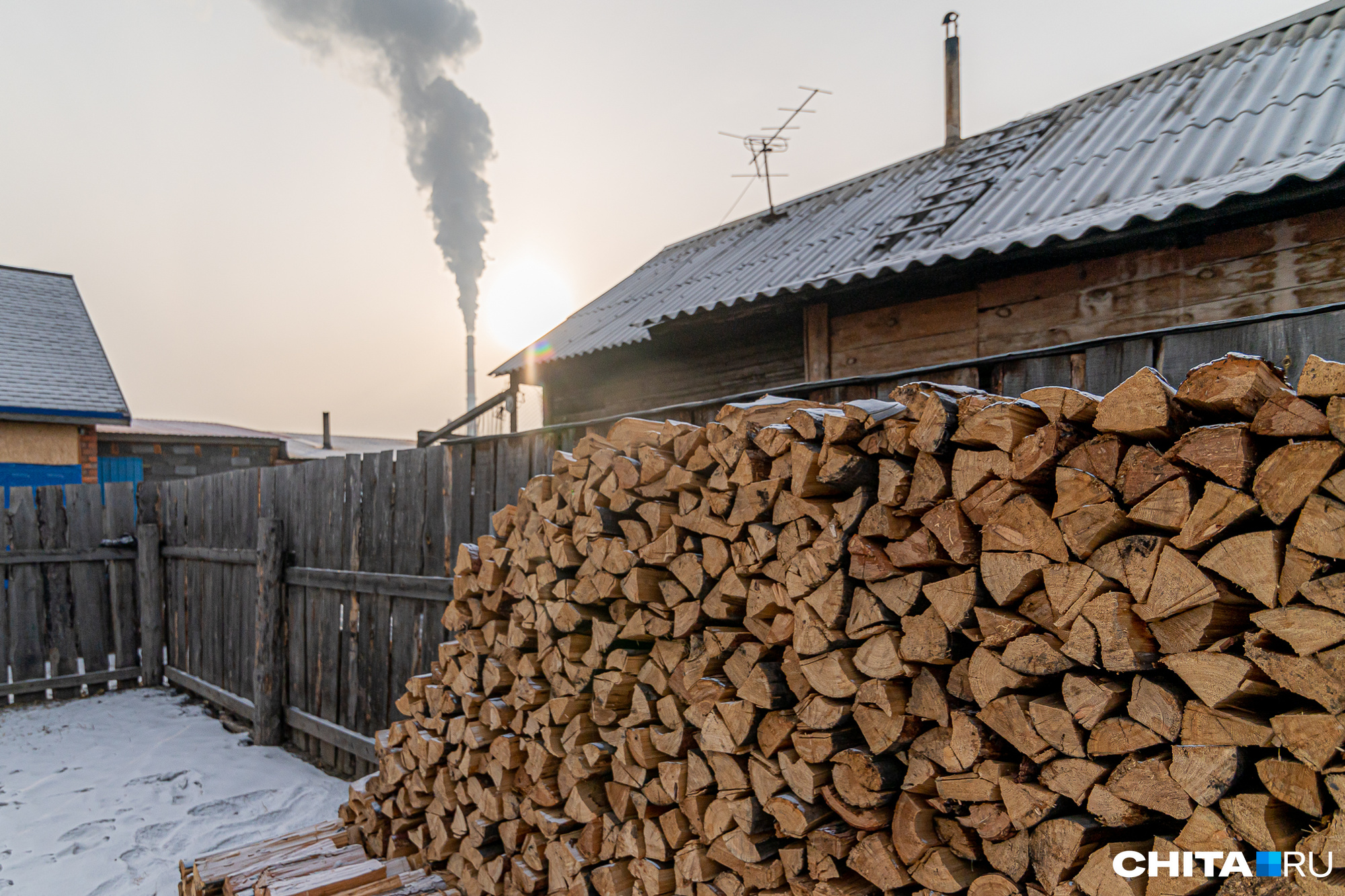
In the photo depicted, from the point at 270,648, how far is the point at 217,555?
160 centimetres

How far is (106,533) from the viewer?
7625 millimetres

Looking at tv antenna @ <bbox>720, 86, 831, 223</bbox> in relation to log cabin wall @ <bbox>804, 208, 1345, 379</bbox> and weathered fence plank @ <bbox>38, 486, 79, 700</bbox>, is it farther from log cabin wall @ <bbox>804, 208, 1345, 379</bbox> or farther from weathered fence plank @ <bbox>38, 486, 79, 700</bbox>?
weathered fence plank @ <bbox>38, 486, 79, 700</bbox>

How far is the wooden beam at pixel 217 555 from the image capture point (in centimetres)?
616

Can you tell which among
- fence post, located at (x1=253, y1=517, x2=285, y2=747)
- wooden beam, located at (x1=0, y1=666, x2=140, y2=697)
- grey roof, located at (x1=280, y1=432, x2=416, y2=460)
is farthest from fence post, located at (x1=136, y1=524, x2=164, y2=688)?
grey roof, located at (x1=280, y1=432, x2=416, y2=460)

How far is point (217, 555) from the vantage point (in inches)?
262

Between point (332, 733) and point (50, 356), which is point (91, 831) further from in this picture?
point (50, 356)

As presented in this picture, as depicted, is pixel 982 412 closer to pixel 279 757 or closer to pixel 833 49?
pixel 279 757

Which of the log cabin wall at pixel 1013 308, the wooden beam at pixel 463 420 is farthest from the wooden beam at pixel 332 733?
the wooden beam at pixel 463 420

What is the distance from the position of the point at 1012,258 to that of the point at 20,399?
1300 centimetres

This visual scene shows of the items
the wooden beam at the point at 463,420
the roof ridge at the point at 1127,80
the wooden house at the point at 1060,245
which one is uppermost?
the roof ridge at the point at 1127,80

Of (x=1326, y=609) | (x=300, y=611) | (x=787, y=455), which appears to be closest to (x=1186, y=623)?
(x=1326, y=609)

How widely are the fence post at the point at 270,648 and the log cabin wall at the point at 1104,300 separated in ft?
15.0

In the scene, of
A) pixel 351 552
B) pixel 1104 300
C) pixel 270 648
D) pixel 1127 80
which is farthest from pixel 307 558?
pixel 1127 80

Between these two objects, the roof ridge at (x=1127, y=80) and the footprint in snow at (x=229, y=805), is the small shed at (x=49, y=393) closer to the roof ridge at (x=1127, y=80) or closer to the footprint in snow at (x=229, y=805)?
the footprint in snow at (x=229, y=805)
